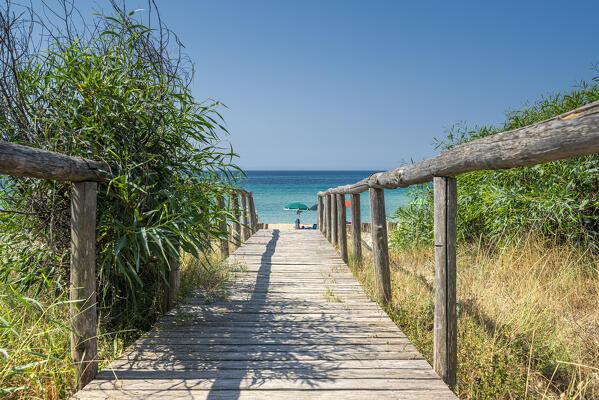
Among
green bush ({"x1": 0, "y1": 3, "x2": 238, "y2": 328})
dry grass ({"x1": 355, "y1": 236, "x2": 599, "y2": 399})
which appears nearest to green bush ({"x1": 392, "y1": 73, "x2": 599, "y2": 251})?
dry grass ({"x1": 355, "y1": 236, "x2": 599, "y2": 399})

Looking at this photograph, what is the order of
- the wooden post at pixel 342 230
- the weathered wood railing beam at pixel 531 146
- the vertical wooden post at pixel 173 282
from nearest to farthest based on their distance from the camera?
the weathered wood railing beam at pixel 531 146, the vertical wooden post at pixel 173 282, the wooden post at pixel 342 230

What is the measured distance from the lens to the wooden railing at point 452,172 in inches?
53.6

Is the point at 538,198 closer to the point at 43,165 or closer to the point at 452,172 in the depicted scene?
the point at 452,172

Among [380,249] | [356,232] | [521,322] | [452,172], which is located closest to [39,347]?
[452,172]

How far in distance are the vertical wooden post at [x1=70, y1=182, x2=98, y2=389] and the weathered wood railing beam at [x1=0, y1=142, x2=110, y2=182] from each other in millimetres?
107

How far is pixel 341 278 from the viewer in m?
4.53

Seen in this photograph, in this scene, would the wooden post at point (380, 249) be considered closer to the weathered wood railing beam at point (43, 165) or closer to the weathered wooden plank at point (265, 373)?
the weathered wooden plank at point (265, 373)

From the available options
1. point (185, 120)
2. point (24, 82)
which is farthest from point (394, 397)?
point (24, 82)

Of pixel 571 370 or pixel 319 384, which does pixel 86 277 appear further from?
pixel 571 370

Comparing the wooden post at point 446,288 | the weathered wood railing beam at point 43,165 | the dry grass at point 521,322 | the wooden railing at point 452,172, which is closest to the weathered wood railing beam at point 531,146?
the wooden railing at point 452,172

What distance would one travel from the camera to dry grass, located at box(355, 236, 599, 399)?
7.29ft

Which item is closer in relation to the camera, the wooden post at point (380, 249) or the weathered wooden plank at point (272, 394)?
the weathered wooden plank at point (272, 394)

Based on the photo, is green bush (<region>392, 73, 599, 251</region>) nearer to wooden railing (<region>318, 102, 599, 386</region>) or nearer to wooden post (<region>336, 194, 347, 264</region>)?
wooden post (<region>336, 194, 347, 264</region>)

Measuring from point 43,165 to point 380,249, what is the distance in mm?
2946
